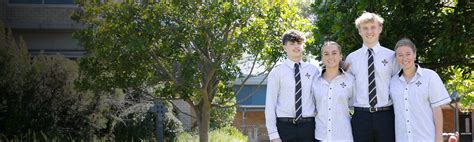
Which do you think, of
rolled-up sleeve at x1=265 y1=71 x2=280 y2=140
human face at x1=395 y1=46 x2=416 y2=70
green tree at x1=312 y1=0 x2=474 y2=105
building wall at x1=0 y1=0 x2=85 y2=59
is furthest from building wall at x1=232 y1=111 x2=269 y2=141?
human face at x1=395 y1=46 x2=416 y2=70

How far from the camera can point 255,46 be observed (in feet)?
47.3

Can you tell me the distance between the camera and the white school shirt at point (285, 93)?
632cm

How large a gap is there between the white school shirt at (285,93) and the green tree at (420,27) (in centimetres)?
246

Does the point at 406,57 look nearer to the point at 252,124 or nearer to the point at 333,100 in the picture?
the point at 333,100

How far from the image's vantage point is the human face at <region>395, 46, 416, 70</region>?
6.08 m

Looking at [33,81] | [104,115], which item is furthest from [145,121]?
[33,81]

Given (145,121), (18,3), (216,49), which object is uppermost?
(18,3)

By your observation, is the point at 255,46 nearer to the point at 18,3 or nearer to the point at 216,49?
the point at 216,49

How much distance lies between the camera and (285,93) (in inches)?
251

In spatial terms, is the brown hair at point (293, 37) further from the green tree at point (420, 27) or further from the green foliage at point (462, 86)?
the green foliage at point (462, 86)

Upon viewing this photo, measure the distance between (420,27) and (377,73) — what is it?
106 inches

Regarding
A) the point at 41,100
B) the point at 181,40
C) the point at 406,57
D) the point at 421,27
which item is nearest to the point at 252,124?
the point at 41,100

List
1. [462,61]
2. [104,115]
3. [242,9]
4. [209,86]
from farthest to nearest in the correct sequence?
[104,115], [209,86], [242,9], [462,61]

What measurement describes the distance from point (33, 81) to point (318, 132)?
12193 mm
